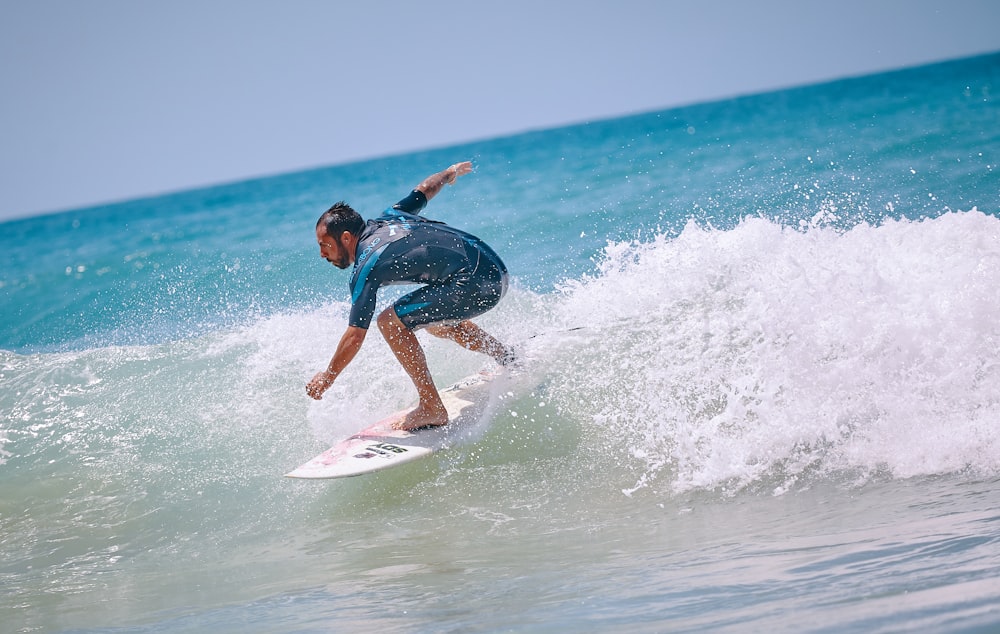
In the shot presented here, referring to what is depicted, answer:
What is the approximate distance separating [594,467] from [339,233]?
199 cm

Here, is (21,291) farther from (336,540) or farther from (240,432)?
(336,540)

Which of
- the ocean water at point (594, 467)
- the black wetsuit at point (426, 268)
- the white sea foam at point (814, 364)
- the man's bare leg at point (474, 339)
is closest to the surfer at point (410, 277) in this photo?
the black wetsuit at point (426, 268)

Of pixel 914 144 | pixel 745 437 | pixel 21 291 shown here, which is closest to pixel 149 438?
pixel 745 437

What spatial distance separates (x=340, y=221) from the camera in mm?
5426

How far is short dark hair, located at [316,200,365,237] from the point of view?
17.7ft

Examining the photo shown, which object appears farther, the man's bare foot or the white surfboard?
the man's bare foot

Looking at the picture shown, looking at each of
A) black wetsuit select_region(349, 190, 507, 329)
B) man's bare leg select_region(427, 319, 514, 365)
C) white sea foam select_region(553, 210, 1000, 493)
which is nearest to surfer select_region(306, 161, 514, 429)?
black wetsuit select_region(349, 190, 507, 329)

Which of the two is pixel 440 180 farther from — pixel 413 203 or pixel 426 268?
pixel 426 268

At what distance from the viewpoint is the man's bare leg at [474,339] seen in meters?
6.05

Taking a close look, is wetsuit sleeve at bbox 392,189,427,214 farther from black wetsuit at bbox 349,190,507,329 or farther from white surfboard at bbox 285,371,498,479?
white surfboard at bbox 285,371,498,479

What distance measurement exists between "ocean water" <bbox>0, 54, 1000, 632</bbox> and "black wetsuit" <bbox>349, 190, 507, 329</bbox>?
0.88 metres

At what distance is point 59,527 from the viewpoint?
6.12 metres

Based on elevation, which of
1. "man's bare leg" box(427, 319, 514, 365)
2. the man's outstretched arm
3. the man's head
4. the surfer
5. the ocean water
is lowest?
the ocean water

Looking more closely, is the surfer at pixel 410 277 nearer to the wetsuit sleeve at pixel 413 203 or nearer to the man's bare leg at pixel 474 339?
the wetsuit sleeve at pixel 413 203
